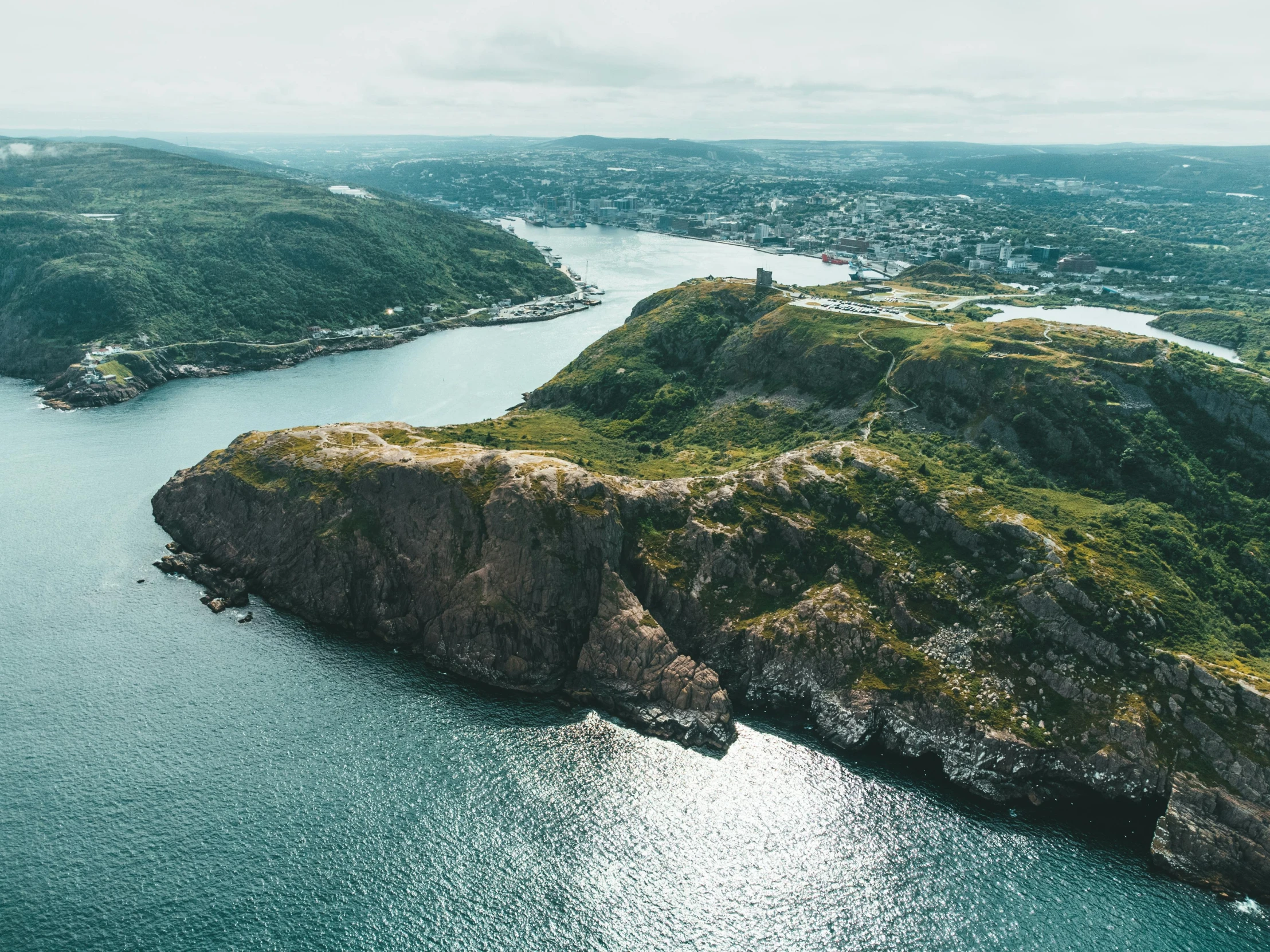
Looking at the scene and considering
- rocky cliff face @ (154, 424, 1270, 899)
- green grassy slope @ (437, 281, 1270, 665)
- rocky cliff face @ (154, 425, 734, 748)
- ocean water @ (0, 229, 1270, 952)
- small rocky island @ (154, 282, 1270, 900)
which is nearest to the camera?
ocean water @ (0, 229, 1270, 952)

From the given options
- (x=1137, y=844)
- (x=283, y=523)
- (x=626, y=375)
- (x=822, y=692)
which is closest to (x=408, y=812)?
(x=822, y=692)

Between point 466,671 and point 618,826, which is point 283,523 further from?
point 618,826

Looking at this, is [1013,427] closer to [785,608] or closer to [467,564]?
[785,608]

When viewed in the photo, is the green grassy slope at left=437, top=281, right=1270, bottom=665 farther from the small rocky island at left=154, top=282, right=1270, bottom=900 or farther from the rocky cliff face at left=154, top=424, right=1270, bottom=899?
the rocky cliff face at left=154, top=424, right=1270, bottom=899

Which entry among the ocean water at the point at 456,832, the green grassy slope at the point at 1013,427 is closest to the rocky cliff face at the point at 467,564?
the ocean water at the point at 456,832

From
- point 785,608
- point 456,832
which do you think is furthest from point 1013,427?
point 456,832

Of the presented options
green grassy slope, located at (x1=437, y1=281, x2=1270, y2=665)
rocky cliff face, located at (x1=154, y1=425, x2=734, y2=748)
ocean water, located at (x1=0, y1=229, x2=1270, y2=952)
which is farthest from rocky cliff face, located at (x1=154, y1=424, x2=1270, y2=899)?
green grassy slope, located at (x1=437, y1=281, x2=1270, y2=665)
